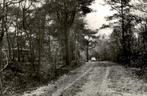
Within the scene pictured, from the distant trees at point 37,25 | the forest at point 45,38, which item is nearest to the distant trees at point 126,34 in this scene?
the forest at point 45,38

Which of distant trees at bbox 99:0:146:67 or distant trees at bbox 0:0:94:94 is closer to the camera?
distant trees at bbox 0:0:94:94

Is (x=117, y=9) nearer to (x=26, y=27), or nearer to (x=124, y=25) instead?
(x=124, y=25)

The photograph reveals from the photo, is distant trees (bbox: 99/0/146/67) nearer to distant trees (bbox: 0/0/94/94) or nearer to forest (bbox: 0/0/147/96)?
forest (bbox: 0/0/147/96)

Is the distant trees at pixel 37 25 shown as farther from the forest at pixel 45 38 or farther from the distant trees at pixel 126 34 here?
the distant trees at pixel 126 34

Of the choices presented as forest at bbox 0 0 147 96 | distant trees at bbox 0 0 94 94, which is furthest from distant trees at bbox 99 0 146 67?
distant trees at bbox 0 0 94 94

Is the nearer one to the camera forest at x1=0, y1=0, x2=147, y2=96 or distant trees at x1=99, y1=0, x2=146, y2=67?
forest at x1=0, y1=0, x2=147, y2=96

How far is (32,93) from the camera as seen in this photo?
16.4 m

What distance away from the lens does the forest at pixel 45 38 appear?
22.6 metres

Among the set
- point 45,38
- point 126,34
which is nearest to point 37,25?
point 45,38

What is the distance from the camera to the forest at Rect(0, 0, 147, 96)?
888 inches

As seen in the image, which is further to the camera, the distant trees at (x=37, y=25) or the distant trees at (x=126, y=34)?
the distant trees at (x=126, y=34)

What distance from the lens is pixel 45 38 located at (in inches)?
1246

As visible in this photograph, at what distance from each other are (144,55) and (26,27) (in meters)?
15.1

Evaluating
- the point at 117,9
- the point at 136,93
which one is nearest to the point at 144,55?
the point at 117,9
